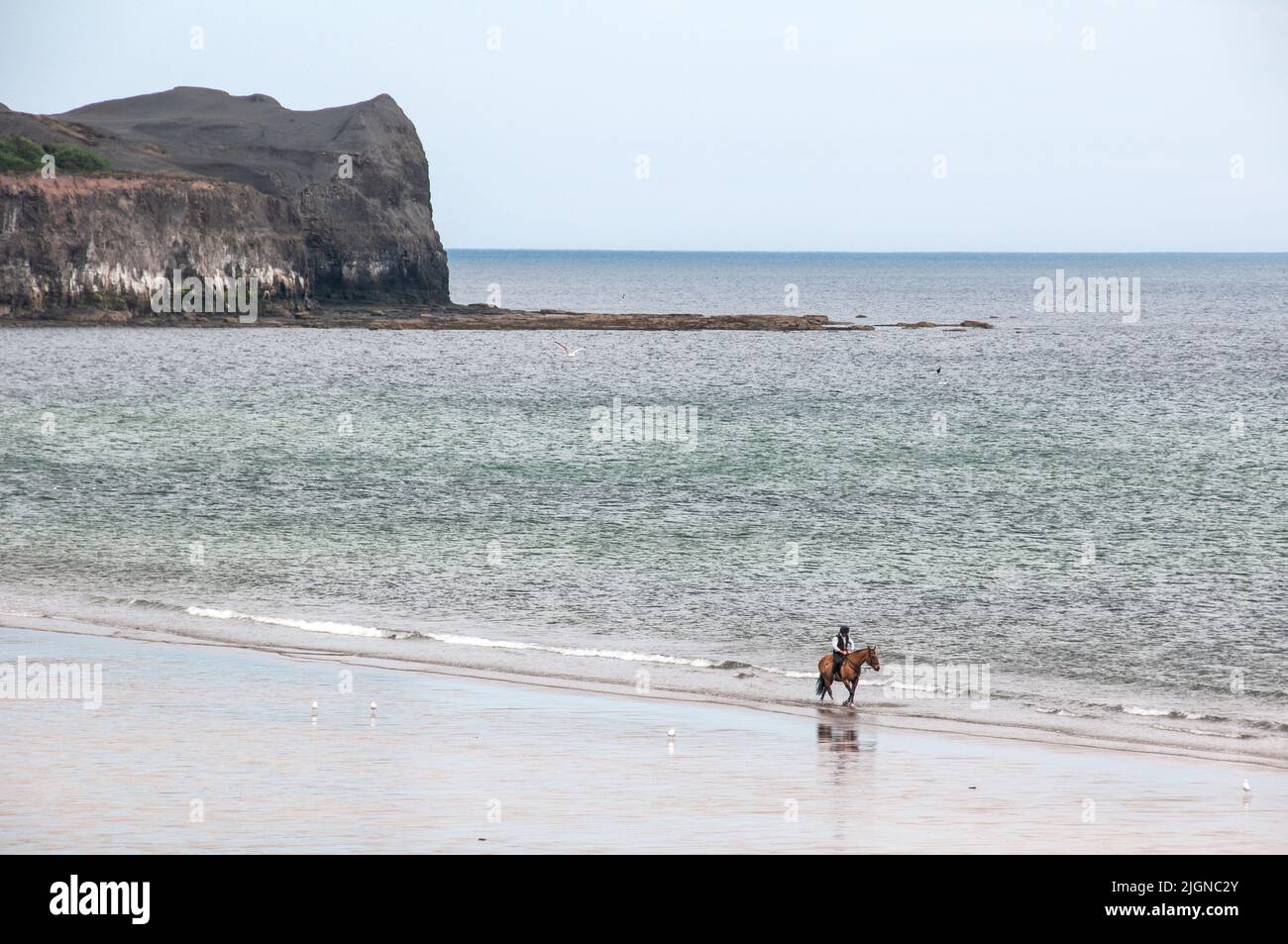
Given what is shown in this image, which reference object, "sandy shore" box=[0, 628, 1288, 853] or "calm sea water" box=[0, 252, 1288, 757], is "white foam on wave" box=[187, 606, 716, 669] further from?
"sandy shore" box=[0, 628, 1288, 853]

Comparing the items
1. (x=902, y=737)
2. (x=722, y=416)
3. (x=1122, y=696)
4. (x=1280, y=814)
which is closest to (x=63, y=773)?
(x=902, y=737)

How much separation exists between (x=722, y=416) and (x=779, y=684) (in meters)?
53.7

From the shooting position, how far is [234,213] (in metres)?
157

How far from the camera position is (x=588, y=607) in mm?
33500

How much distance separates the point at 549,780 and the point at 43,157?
149988mm

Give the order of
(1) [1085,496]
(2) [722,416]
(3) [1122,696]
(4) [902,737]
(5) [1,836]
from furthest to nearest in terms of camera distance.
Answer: (2) [722,416], (1) [1085,496], (3) [1122,696], (4) [902,737], (5) [1,836]

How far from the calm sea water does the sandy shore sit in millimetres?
2841
